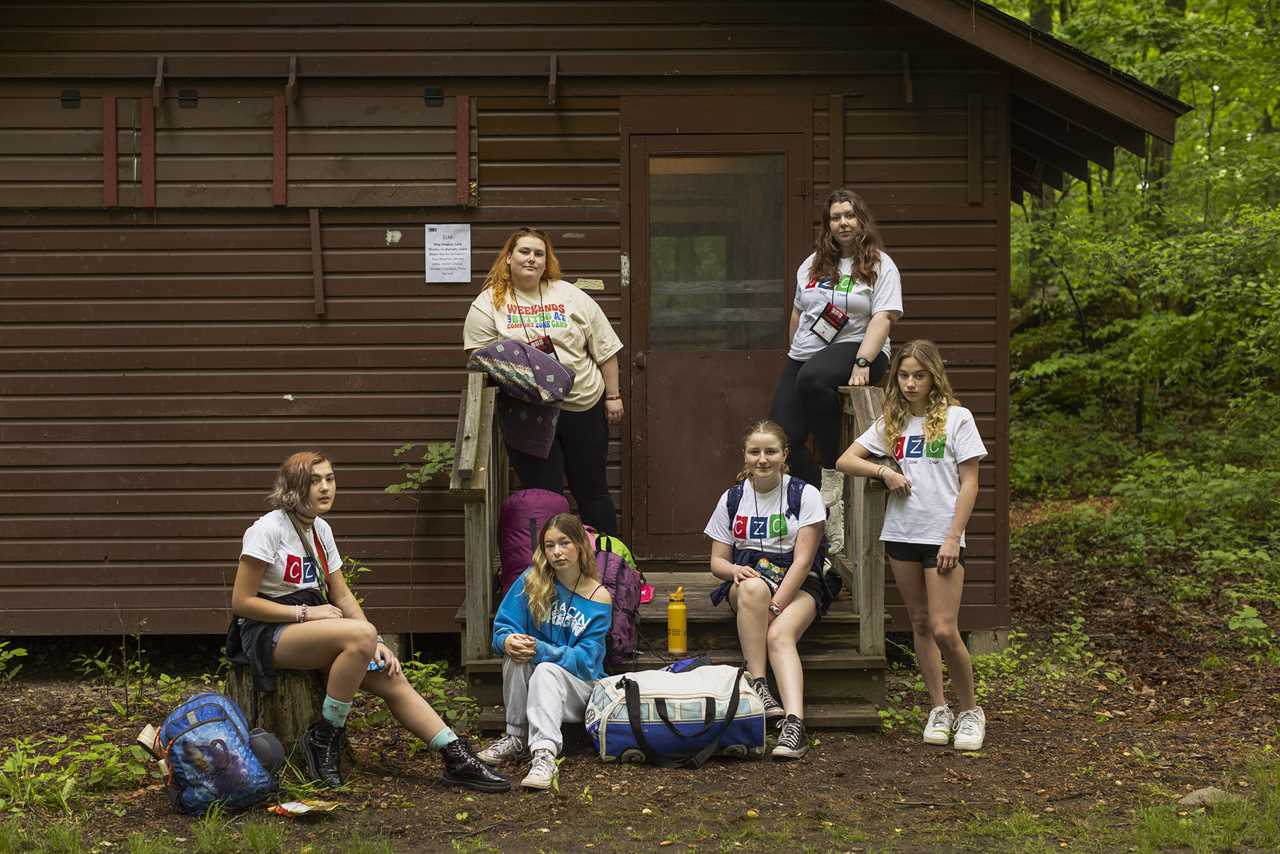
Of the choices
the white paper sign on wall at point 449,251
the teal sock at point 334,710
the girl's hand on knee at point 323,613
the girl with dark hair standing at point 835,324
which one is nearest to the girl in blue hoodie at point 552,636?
the teal sock at point 334,710

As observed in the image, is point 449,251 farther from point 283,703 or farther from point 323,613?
point 283,703

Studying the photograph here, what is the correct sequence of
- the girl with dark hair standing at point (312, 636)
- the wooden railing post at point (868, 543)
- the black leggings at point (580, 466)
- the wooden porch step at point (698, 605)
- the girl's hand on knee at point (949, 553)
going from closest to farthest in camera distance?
the girl with dark hair standing at point (312, 636), the girl's hand on knee at point (949, 553), the wooden railing post at point (868, 543), the wooden porch step at point (698, 605), the black leggings at point (580, 466)

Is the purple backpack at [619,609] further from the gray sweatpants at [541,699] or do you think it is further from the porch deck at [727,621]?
the gray sweatpants at [541,699]

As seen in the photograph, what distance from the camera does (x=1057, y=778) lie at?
553cm

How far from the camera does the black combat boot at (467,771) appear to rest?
534cm

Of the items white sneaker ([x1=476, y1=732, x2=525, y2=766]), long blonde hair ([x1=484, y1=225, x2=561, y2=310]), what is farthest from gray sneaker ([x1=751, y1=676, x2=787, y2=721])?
long blonde hair ([x1=484, y1=225, x2=561, y2=310])

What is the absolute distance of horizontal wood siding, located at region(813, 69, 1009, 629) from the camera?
795 cm

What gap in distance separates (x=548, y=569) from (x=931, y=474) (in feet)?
5.76

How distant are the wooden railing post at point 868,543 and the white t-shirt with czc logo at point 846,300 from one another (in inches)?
15.4

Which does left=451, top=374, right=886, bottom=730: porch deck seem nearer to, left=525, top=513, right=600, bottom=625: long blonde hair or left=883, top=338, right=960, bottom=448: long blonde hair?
left=883, top=338, right=960, bottom=448: long blonde hair

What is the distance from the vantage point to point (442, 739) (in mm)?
5426

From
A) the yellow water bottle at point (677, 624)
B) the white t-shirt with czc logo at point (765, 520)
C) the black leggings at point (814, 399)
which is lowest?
the yellow water bottle at point (677, 624)

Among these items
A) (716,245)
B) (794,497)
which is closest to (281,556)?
(794,497)

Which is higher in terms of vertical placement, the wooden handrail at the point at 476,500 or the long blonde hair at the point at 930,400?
the long blonde hair at the point at 930,400
